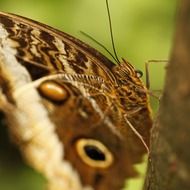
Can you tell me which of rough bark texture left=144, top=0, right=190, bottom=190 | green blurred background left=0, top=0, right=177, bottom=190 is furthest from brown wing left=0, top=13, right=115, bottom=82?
green blurred background left=0, top=0, right=177, bottom=190

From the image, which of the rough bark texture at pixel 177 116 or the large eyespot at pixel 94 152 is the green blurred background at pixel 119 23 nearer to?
the large eyespot at pixel 94 152

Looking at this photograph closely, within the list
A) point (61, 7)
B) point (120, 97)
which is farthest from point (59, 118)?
point (61, 7)

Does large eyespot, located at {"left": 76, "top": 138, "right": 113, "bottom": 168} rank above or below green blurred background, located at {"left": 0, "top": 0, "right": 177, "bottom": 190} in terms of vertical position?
below

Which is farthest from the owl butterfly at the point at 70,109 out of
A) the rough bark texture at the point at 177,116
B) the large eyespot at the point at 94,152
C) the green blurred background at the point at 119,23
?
the green blurred background at the point at 119,23

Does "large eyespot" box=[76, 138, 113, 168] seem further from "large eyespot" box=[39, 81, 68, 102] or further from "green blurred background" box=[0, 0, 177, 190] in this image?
"green blurred background" box=[0, 0, 177, 190]

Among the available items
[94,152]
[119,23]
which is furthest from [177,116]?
[119,23]

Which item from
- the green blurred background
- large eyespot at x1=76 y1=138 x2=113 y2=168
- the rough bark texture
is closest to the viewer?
the rough bark texture
